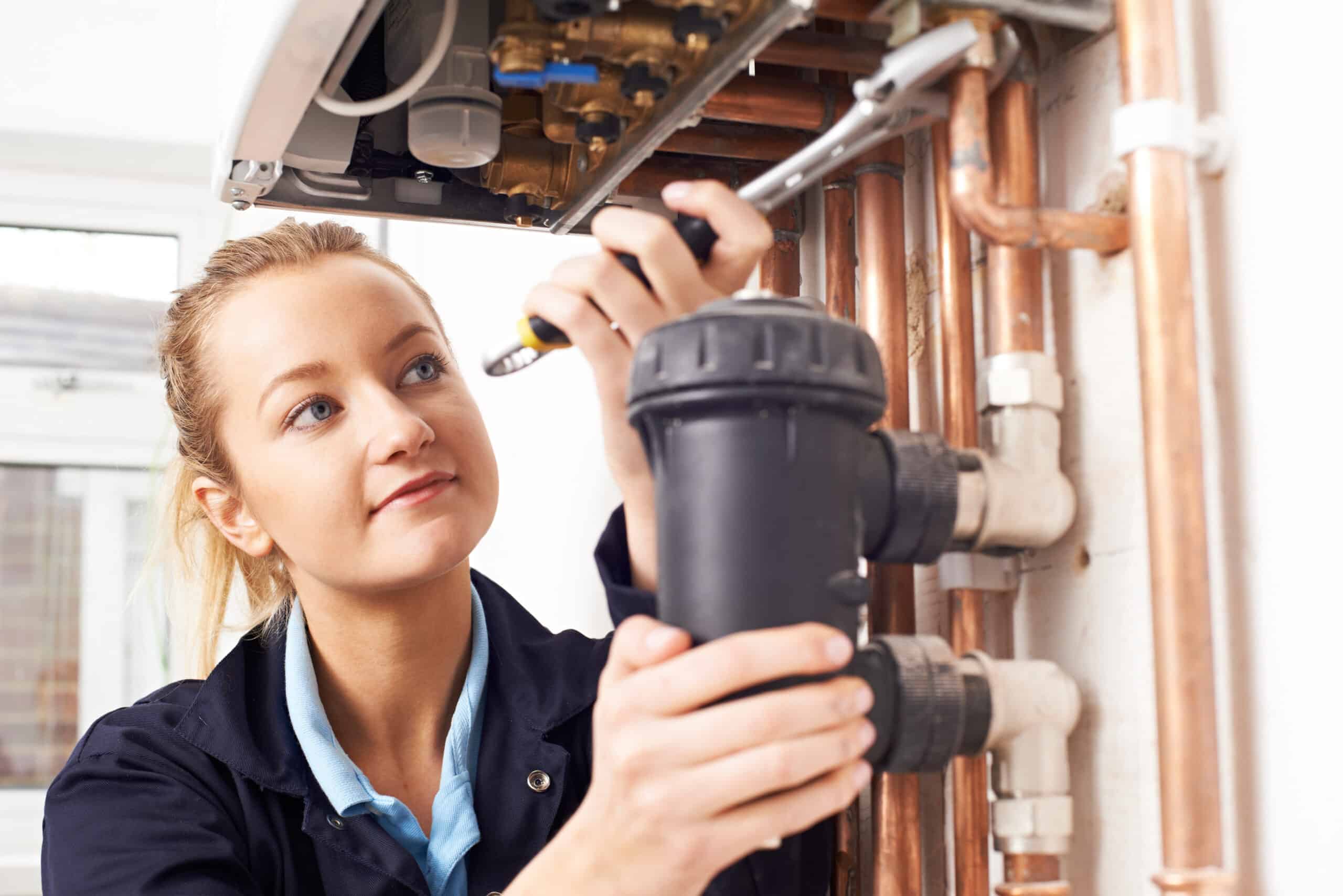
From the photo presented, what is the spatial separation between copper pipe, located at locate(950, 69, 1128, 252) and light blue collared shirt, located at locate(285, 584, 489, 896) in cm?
69

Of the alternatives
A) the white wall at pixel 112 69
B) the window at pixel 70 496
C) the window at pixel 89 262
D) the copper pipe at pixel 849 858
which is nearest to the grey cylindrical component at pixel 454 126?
the copper pipe at pixel 849 858

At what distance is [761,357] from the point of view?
0.54 metres

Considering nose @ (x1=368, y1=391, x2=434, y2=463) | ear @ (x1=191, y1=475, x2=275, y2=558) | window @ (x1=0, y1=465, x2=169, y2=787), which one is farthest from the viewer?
window @ (x1=0, y1=465, x2=169, y2=787)

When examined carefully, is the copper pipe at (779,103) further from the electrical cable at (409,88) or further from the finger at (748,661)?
the finger at (748,661)

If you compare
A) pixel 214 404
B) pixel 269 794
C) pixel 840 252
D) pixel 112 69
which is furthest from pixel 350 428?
→ pixel 112 69

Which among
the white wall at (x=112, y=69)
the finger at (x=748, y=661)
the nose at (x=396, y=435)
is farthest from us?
the white wall at (x=112, y=69)

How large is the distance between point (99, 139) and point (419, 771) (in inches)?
64.6

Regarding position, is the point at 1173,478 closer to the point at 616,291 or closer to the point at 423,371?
the point at 616,291

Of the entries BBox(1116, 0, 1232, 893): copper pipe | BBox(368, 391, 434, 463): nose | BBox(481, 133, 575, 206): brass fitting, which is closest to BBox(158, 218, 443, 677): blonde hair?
BBox(368, 391, 434, 463): nose

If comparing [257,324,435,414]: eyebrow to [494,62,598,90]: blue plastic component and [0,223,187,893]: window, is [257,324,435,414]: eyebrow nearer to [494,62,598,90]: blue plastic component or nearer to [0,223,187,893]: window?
[494,62,598,90]: blue plastic component

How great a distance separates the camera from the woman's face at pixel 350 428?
102cm

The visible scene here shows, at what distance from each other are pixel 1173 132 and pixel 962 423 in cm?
20

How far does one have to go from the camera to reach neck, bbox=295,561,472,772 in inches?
46.0

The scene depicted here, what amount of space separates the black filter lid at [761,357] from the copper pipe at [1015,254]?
0.45ft
